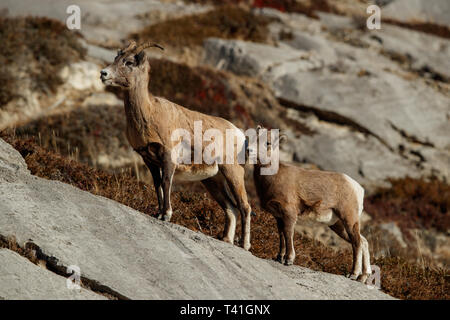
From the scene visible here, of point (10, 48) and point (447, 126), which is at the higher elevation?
point (10, 48)

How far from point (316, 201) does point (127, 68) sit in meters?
3.19

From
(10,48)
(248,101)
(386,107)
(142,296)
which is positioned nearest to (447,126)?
(386,107)

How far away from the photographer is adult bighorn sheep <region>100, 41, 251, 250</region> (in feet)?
24.2

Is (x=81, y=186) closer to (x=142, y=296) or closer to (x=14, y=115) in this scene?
(x=142, y=296)

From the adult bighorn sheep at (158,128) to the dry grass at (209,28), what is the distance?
704 inches

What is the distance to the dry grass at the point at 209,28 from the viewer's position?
25609 mm

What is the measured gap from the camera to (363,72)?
25.5 m

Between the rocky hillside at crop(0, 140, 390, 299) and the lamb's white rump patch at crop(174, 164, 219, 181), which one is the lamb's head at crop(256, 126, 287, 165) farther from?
the rocky hillside at crop(0, 140, 390, 299)

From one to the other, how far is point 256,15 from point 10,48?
14.1m

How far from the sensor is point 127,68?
7508 mm
